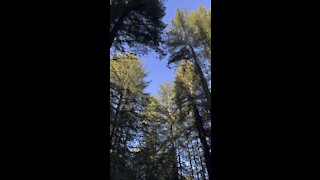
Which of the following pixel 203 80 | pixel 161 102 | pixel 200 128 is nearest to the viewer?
pixel 203 80

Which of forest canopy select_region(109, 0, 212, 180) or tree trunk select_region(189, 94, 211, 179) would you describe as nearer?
forest canopy select_region(109, 0, 212, 180)

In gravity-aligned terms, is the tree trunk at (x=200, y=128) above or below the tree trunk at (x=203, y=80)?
below

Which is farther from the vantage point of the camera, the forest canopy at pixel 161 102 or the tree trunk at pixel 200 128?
the tree trunk at pixel 200 128

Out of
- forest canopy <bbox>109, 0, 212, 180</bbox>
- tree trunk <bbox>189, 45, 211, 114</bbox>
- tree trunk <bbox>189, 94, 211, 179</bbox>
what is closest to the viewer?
forest canopy <bbox>109, 0, 212, 180</bbox>

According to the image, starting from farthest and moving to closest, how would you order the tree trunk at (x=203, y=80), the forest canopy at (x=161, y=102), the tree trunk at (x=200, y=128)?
the tree trunk at (x=203, y=80), the tree trunk at (x=200, y=128), the forest canopy at (x=161, y=102)

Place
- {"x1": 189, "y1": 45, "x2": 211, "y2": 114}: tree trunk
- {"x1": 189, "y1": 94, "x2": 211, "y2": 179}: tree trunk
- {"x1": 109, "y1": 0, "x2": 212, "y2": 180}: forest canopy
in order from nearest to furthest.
Result: 1. {"x1": 109, "y1": 0, "x2": 212, "y2": 180}: forest canopy
2. {"x1": 189, "y1": 94, "x2": 211, "y2": 179}: tree trunk
3. {"x1": 189, "y1": 45, "x2": 211, "y2": 114}: tree trunk

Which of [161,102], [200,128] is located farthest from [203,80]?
[161,102]

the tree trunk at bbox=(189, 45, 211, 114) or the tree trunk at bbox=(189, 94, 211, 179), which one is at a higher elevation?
the tree trunk at bbox=(189, 45, 211, 114)

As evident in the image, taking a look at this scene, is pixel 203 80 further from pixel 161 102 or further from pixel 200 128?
pixel 161 102

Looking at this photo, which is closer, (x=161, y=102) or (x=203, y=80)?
(x=203, y=80)
